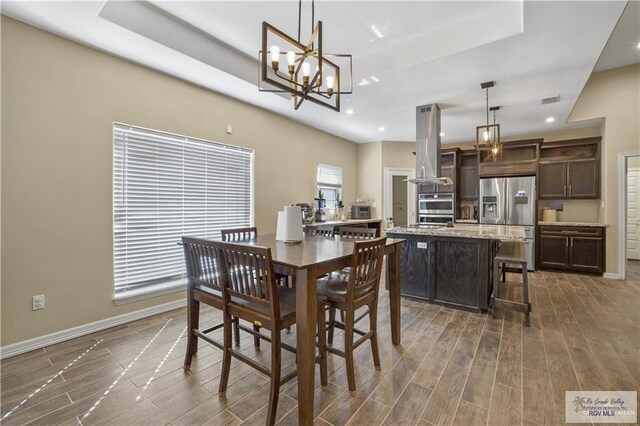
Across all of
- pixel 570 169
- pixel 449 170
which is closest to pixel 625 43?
pixel 570 169

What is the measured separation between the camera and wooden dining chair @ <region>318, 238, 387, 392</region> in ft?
6.17

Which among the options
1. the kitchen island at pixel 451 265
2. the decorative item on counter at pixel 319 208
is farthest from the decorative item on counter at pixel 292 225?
the decorative item on counter at pixel 319 208

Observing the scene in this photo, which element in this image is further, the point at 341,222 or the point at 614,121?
the point at 341,222

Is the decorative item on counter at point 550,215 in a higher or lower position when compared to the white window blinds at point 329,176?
lower

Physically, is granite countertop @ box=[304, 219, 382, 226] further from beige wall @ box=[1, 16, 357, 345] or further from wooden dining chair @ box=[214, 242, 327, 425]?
wooden dining chair @ box=[214, 242, 327, 425]

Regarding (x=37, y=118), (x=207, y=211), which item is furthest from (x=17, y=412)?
(x=207, y=211)

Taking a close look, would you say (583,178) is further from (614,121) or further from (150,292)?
(150,292)

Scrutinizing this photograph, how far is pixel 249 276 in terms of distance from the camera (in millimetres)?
1778

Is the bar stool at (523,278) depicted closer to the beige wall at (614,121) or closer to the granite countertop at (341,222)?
the beige wall at (614,121)

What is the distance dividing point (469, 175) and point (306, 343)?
595cm

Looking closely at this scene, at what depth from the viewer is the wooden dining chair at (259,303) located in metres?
1.61

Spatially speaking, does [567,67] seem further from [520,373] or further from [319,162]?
[319,162]

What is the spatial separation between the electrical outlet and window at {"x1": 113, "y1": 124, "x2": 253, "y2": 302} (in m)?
0.56

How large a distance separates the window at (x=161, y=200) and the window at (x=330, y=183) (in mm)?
2167
